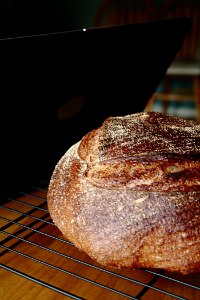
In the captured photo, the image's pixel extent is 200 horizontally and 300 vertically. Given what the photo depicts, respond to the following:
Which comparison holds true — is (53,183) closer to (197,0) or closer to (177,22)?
(177,22)

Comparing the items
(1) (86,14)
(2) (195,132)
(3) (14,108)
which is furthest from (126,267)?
(1) (86,14)

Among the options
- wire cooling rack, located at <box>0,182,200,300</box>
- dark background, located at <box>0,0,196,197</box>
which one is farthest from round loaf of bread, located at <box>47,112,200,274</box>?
dark background, located at <box>0,0,196,197</box>

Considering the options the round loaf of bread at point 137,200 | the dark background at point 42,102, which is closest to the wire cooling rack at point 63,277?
the round loaf of bread at point 137,200

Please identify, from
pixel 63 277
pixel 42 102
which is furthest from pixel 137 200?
pixel 42 102

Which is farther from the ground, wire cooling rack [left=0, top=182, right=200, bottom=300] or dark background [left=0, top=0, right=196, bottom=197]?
dark background [left=0, top=0, right=196, bottom=197]

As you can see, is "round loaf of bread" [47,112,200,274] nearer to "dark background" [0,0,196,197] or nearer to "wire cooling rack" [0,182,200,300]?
"wire cooling rack" [0,182,200,300]

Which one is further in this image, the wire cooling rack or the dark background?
the dark background

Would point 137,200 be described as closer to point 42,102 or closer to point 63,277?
point 63,277
